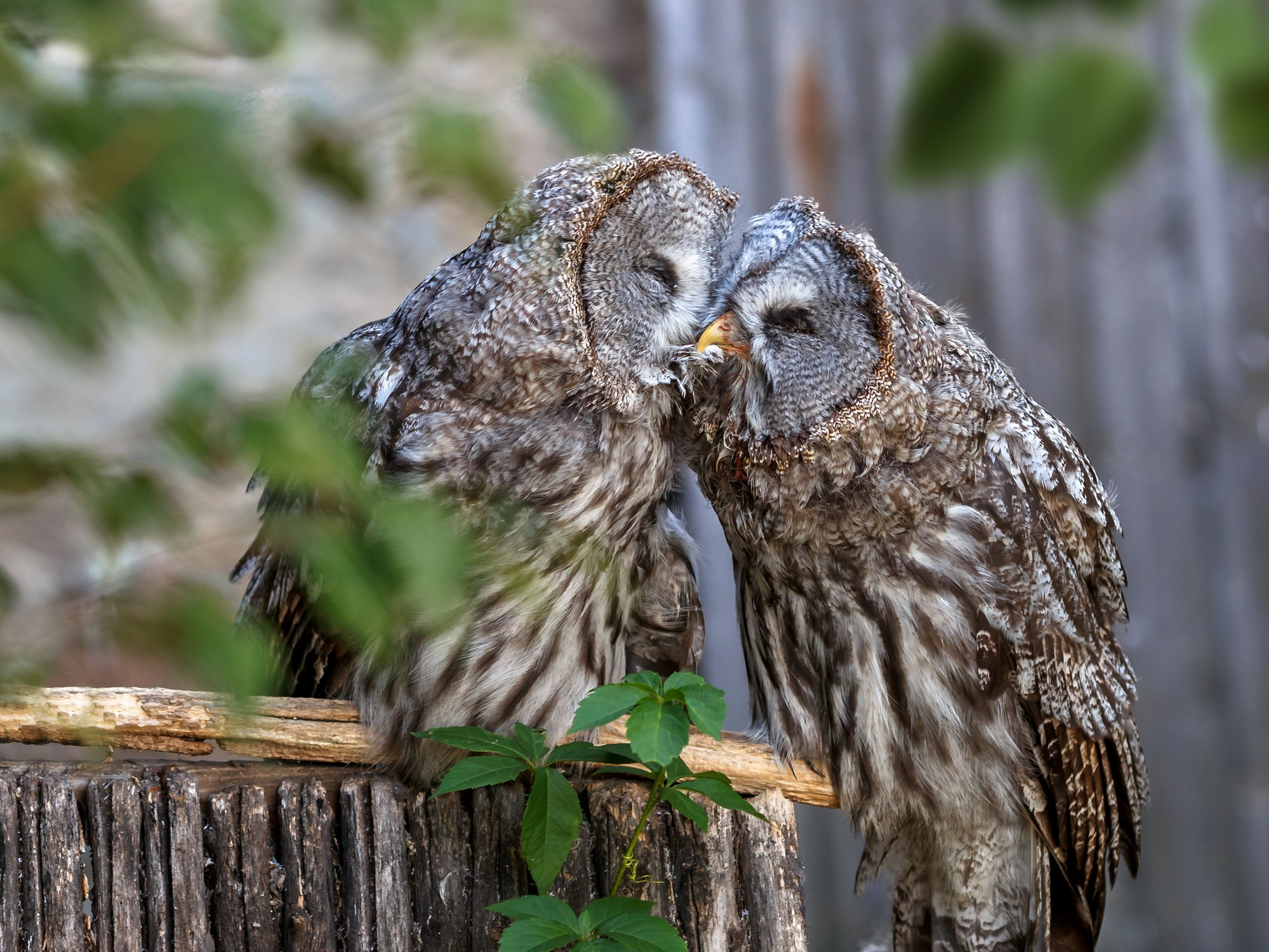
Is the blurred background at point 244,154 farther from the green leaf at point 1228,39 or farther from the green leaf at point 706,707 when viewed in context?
the green leaf at point 706,707

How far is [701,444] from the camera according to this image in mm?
2312

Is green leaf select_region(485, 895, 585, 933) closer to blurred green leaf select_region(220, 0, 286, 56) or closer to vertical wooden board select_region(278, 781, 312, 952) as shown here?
vertical wooden board select_region(278, 781, 312, 952)

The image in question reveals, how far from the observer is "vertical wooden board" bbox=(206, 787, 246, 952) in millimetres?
1807

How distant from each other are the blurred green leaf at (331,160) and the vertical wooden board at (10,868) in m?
1.42

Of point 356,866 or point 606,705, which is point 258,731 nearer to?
point 356,866

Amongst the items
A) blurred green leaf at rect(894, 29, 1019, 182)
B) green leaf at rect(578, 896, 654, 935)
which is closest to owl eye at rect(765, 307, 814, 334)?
green leaf at rect(578, 896, 654, 935)

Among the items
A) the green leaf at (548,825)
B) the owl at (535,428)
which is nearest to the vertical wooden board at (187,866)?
the owl at (535,428)

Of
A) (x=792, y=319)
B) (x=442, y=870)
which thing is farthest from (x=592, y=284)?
(x=442, y=870)

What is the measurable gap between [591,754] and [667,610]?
54cm

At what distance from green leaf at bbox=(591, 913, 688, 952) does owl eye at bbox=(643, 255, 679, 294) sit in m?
1.06

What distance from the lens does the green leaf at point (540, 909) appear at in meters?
1.72

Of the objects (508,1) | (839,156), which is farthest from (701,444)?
(508,1)

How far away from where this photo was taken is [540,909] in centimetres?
174

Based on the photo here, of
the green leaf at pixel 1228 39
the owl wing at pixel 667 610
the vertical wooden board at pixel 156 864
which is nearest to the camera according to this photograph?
the green leaf at pixel 1228 39
